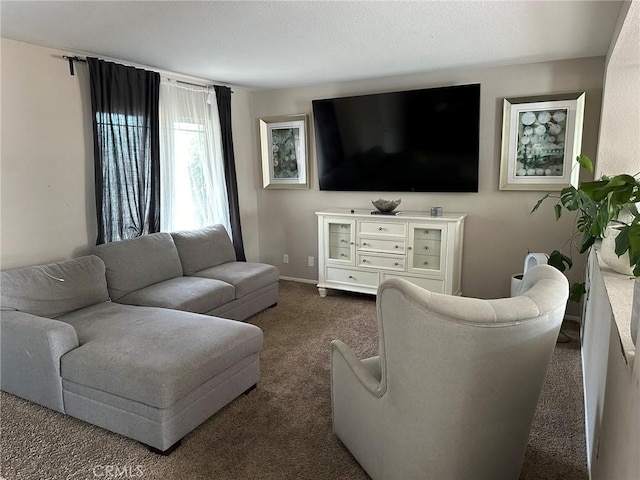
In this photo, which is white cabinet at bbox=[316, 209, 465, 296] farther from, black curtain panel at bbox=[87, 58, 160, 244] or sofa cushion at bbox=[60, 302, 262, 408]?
sofa cushion at bbox=[60, 302, 262, 408]

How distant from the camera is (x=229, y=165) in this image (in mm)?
4707

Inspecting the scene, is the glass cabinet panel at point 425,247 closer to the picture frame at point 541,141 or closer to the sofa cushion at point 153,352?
the picture frame at point 541,141

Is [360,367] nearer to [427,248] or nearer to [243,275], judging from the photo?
[243,275]

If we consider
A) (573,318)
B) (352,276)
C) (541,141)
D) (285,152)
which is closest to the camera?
(541,141)

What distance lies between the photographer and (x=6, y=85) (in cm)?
293

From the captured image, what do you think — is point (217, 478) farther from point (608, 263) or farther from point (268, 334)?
point (608, 263)

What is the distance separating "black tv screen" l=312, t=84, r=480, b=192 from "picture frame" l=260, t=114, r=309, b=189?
247mm

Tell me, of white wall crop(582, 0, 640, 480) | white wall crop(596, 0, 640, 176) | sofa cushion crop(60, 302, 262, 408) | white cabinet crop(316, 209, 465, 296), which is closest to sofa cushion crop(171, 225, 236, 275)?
white cabinet crop(316, 209, 465, 296)

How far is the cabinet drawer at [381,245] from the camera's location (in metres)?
4.19

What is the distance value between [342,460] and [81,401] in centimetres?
145

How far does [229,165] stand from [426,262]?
7.74 feet

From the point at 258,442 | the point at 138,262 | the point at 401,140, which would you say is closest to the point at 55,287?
the point at 138,262

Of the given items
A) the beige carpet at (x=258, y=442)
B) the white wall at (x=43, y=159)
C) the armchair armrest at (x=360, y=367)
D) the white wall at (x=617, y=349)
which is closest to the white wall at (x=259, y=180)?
the white wall at (x=43, y=159)

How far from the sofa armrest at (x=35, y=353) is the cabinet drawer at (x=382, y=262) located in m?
2.72
